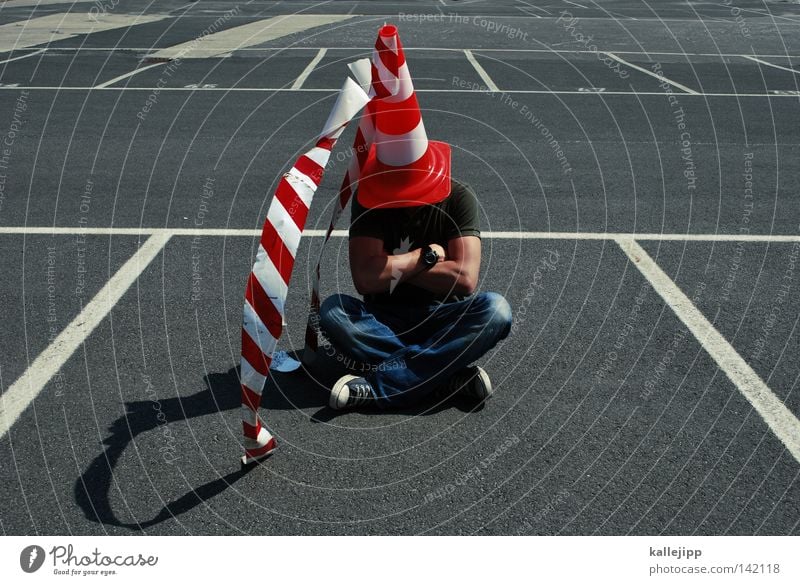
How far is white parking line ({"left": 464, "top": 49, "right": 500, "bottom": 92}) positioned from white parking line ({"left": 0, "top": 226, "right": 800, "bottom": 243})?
7396 millimetres

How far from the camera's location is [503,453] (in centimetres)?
384

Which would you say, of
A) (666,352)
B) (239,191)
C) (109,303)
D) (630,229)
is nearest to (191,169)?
(239,191)

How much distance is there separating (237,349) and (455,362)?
1.25 meters

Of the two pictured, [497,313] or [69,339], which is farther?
[69,339]

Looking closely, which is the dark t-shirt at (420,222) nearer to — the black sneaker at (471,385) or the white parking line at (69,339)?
the black sneaker at (471,385)

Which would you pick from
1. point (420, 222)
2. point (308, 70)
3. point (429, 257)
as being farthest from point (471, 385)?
point (308, 70)

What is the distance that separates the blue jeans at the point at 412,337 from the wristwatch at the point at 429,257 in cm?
26

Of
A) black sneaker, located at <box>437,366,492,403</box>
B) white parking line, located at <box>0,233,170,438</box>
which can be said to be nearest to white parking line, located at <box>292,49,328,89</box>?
white parking line, located at <box>0,233,170,438</box>

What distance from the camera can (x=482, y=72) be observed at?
51.1 ft

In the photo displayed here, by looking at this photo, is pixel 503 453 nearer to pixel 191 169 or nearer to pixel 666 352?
pixel 666 352

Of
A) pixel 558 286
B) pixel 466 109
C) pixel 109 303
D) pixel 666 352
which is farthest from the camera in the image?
pixel 466 109

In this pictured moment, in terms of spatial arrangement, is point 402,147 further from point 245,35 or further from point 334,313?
point 245,35

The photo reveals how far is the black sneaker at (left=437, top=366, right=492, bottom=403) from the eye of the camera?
4191 millimetres

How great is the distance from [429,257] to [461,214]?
0.26m
